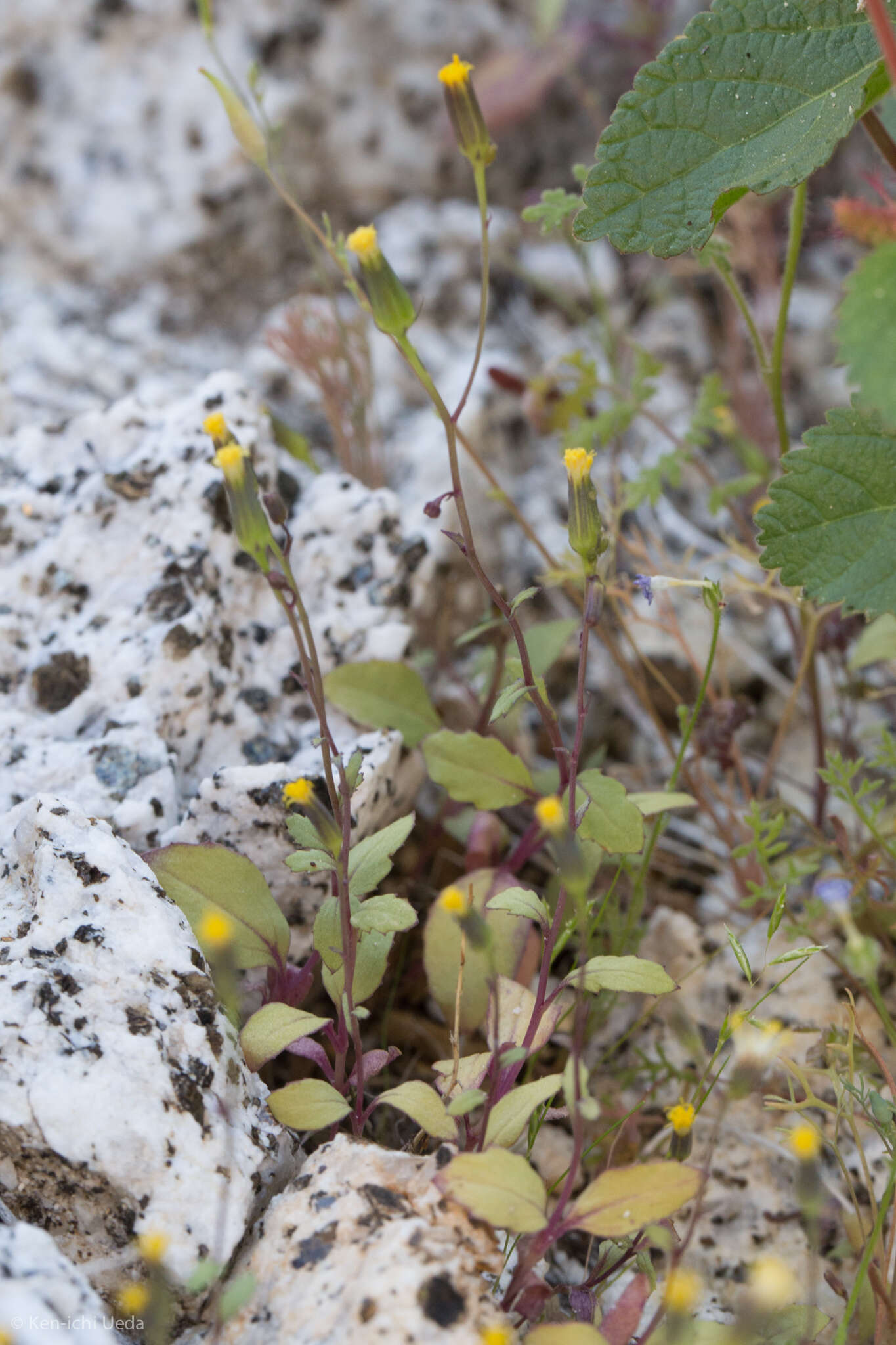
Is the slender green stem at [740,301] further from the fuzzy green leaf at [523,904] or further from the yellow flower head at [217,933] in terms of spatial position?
the yellow flower head at [217,933]

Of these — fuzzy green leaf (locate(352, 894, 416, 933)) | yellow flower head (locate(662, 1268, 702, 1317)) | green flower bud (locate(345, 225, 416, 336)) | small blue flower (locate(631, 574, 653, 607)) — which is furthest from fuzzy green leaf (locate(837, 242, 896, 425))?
yellow flower head (locate(662, 1268, 702, 1317))

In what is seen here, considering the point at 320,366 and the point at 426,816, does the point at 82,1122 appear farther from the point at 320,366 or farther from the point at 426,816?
the point at 320,366

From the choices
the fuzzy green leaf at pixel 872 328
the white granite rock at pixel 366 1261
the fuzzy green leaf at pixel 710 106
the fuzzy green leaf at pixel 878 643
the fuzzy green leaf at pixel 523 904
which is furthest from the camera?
the fuzzy green leaf at pixel 878 643

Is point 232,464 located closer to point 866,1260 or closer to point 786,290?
point 786,290

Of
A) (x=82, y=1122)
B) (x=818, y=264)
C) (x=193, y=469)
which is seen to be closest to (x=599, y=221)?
(x=193, y=469)

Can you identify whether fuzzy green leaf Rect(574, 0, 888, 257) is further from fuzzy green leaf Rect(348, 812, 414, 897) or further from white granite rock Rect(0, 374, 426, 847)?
fuzzy green leaf Rect(348, 812, 414, 897)

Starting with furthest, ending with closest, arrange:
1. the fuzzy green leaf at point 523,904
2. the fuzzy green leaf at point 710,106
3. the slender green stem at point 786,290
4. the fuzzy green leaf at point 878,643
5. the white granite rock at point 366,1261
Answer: the fuzzy green leaf at point 878,643, the slender green stem at point 786,290, the fuzzy green leaf at point 710,106, the fuzzy green leaf at point 523,904, the white granite rock at point 366,1261

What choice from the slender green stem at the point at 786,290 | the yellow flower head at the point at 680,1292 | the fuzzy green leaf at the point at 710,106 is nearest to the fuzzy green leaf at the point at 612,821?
the yellow flower head at the point at 680,1292
